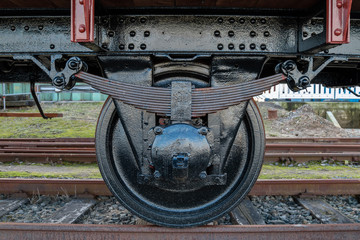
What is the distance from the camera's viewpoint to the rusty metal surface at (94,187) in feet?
12.3

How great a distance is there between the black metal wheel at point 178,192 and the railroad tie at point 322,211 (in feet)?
4.54

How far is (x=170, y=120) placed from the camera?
7.25 ft

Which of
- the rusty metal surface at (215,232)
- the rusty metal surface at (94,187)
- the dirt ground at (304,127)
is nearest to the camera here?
the rusty metal surface at (215,232)

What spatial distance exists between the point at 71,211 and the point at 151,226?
127 centimetres

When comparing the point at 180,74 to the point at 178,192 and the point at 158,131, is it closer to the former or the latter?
the point at 158,131

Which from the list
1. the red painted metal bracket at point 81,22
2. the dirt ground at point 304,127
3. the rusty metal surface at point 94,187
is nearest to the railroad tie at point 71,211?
the rusty metal surface at point 94,187

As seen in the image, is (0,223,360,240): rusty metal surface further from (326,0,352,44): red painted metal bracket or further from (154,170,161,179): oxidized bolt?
(326,0,352,44): red painted metal bracket

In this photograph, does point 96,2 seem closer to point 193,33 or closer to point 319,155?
point 193,33

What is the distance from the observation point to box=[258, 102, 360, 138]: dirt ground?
9.05 metres

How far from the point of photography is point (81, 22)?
6.30ft

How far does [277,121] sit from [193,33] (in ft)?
30.3

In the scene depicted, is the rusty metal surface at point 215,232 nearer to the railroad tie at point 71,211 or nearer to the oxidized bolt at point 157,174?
the railroad tie at point 71,211

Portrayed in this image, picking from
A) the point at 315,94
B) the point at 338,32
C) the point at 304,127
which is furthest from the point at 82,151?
the point at 315,94

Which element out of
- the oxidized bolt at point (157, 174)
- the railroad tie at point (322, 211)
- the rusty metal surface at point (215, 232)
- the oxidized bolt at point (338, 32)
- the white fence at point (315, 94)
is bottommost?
the railroad tie at point (322, 211)
